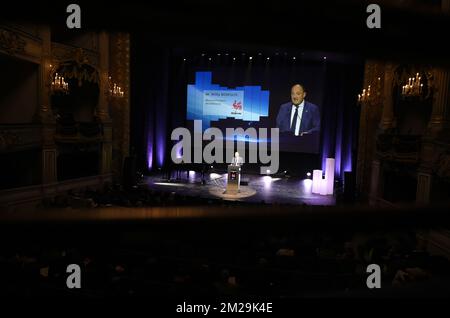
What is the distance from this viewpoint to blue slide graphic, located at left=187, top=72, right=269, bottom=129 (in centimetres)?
1609

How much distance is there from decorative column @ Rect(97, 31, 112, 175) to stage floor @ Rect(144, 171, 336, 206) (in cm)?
185

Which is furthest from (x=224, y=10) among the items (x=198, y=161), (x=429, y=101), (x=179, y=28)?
(x=198, y=161)

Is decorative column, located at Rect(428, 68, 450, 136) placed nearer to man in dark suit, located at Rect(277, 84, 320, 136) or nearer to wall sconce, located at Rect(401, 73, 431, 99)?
wall sconce, located at Rect(401, 73, 431, 99)

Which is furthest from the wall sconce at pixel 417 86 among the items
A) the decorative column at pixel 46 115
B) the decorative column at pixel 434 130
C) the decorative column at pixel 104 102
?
the decorative column at pixel 104 102

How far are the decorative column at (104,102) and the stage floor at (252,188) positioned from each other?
6.08 feet

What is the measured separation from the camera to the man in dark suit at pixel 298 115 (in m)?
15.5

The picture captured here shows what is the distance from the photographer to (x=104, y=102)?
1359 centimetres

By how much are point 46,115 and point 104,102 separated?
122 inches

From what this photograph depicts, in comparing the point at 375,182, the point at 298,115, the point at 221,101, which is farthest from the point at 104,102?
the point at 375,182

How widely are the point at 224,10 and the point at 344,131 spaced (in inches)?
605

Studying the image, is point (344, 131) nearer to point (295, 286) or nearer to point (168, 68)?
point (168, 68)

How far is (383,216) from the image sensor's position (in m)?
0.62

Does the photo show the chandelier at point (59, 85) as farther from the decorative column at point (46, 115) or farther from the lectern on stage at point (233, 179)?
the lectern on stage at point (233, 179)

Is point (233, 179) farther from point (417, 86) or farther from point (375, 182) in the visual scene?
point (417, 86)
